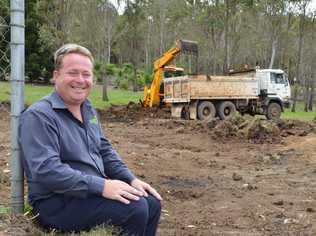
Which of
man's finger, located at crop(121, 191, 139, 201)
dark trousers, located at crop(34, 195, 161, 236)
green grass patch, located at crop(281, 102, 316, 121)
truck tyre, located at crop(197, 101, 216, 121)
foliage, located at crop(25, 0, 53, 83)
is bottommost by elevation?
green grass patch, located at crop(281, 102, 316, 121)

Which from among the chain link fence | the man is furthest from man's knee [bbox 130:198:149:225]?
the chain link fence

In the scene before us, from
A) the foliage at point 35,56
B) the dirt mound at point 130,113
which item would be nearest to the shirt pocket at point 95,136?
the dirt mound at point 130,113

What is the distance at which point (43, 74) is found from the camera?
36.0 m

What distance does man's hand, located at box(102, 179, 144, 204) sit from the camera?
3.37 m

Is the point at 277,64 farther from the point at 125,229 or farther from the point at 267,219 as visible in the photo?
the point at 125,229

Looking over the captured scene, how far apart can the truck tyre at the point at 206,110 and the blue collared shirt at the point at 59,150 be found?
63.8 ft

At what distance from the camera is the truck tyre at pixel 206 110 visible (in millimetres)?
23188

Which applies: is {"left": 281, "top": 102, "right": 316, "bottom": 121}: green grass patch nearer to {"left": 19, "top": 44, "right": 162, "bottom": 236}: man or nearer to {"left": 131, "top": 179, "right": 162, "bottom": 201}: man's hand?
{"left": 131, "top": 179, "right": 162, "bottom": 201}: man's hand

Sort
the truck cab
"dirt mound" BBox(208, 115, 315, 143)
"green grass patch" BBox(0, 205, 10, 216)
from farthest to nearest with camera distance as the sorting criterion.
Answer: the truck cab → "dirt mound" BBox(208, 115, 315, 143) → "green grass patch" BBox(0, 205, 10, 216)

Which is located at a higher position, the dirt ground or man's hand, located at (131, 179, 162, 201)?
man's hand, located at (131, 179, 162, 201)

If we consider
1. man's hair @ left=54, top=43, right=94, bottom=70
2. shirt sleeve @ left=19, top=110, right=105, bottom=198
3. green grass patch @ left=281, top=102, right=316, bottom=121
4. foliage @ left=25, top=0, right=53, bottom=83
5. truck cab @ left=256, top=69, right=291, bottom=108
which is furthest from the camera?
foliage @ left=25, top=0, right=53, bottom=83

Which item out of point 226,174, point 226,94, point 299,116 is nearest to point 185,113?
point 226,94

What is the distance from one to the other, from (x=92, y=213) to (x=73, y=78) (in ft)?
2.86

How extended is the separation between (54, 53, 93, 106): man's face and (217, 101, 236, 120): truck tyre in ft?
65.8
